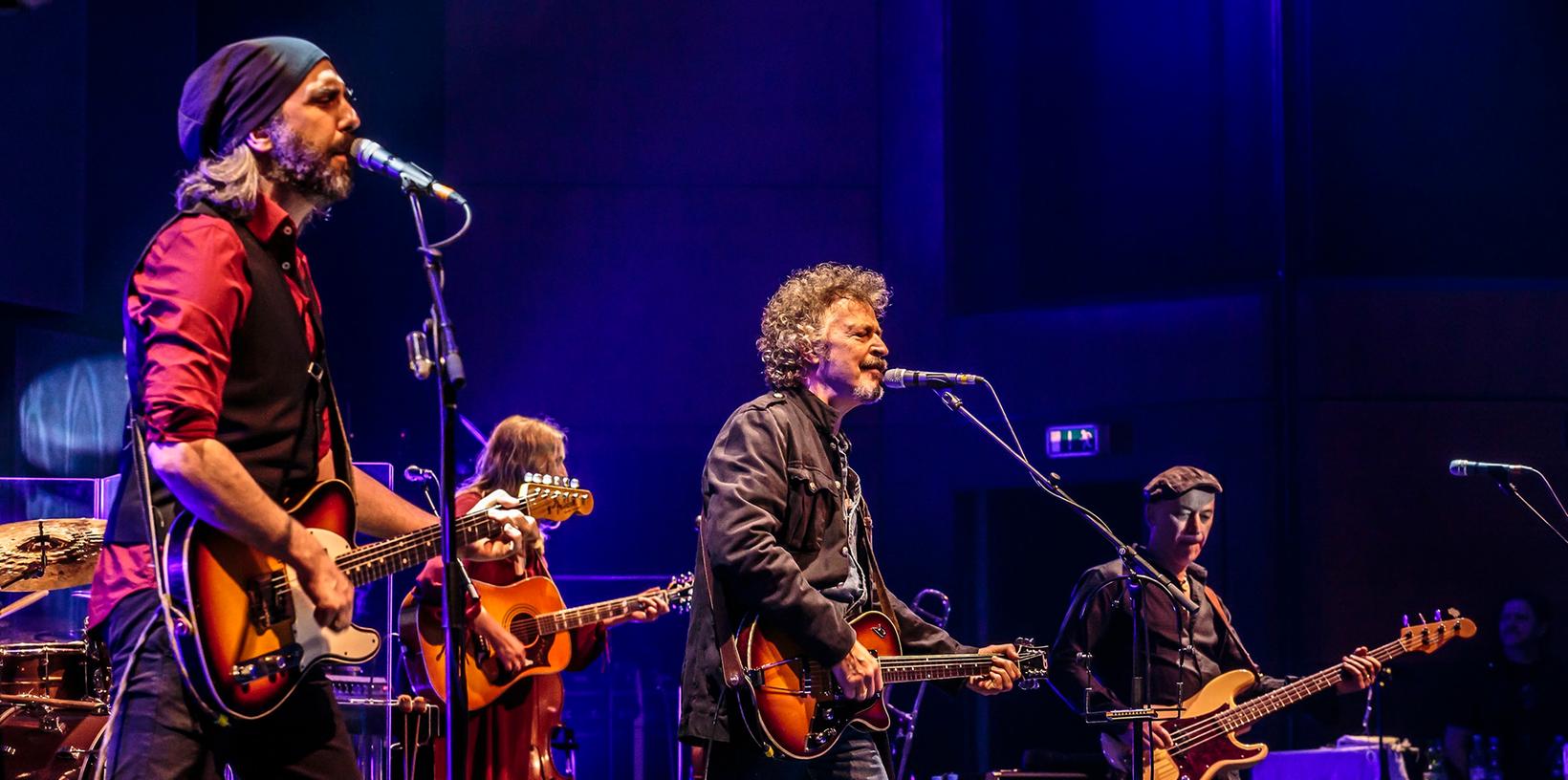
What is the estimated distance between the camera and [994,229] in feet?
35.5

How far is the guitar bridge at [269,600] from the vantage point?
290 centimetres

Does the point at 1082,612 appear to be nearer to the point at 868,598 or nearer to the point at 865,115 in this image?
the point at 868,598

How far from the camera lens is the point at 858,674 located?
14.6 ft

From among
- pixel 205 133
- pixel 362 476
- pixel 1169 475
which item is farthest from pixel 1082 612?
pixel 205 133

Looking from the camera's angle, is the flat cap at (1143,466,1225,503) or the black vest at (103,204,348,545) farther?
the flat cap at (1143,466,1225,503)

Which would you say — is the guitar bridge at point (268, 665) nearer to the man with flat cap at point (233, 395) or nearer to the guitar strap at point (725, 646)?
the man with flat cap at point (233, 395)

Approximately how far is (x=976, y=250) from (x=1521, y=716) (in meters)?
4.49

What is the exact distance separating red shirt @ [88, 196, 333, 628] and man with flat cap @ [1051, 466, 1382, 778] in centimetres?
417

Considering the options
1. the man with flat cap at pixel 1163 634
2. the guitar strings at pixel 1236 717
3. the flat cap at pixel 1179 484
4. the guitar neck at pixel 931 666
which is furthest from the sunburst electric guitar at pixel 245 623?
the flat cap at pixel 1179 484

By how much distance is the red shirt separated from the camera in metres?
2.83

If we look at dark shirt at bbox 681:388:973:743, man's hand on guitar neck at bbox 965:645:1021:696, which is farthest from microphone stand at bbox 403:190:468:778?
man's hand on guitar neck at bbox 965:645:1021:696

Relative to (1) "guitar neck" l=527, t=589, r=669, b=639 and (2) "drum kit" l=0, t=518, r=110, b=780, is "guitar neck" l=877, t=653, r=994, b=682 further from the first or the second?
(2) "drum kit" l=0, t=518, r=110, b=780

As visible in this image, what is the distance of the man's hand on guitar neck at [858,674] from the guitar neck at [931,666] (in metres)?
0.08

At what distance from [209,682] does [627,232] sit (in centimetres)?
823
